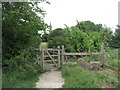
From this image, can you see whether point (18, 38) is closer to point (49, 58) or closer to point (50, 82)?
point (50, 82)

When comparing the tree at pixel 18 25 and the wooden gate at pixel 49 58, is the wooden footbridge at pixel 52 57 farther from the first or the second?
the tree at pixel 18 25

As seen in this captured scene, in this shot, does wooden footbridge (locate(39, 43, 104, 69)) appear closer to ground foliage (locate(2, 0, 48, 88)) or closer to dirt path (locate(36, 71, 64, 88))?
ground foliage (locate(2, 0, 48, 88))

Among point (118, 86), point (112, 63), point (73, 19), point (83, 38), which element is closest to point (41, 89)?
point (118, 86)

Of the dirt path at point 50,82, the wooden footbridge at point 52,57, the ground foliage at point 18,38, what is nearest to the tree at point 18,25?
the ground foliage at point 18,38

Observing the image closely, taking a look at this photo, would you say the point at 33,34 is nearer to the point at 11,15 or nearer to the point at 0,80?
the point at 11,15

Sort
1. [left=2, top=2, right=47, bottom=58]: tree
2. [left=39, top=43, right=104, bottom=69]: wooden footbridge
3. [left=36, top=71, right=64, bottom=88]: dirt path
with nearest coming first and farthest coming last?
[left=36, top=71, right=64, bottom=88]: dirt path
[left=2, top=2, right=47, bottom=58]: tree
[left=39, top=43, right=104, bottom=69]: wooden footbridge

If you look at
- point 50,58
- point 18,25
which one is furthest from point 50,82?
point 50,58

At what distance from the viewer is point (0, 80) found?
14.1 ft

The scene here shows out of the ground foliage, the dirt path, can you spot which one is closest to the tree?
the ground foliage

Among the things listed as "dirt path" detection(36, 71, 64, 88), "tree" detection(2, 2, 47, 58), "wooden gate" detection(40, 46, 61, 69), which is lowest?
"dirt path" detection(36, 71, 64, 88)

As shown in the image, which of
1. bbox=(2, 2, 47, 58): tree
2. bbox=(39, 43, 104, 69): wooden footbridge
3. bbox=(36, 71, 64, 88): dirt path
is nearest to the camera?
bbox=(36, 71, 64, 88): dirt path

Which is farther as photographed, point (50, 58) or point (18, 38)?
point (50, 58)

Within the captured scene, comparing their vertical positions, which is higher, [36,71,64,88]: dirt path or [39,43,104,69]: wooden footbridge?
[39,43,104,69]: wooden footbridge

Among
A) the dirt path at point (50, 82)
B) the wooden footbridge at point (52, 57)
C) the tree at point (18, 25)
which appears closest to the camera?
the dirt path at point (50, 82)
